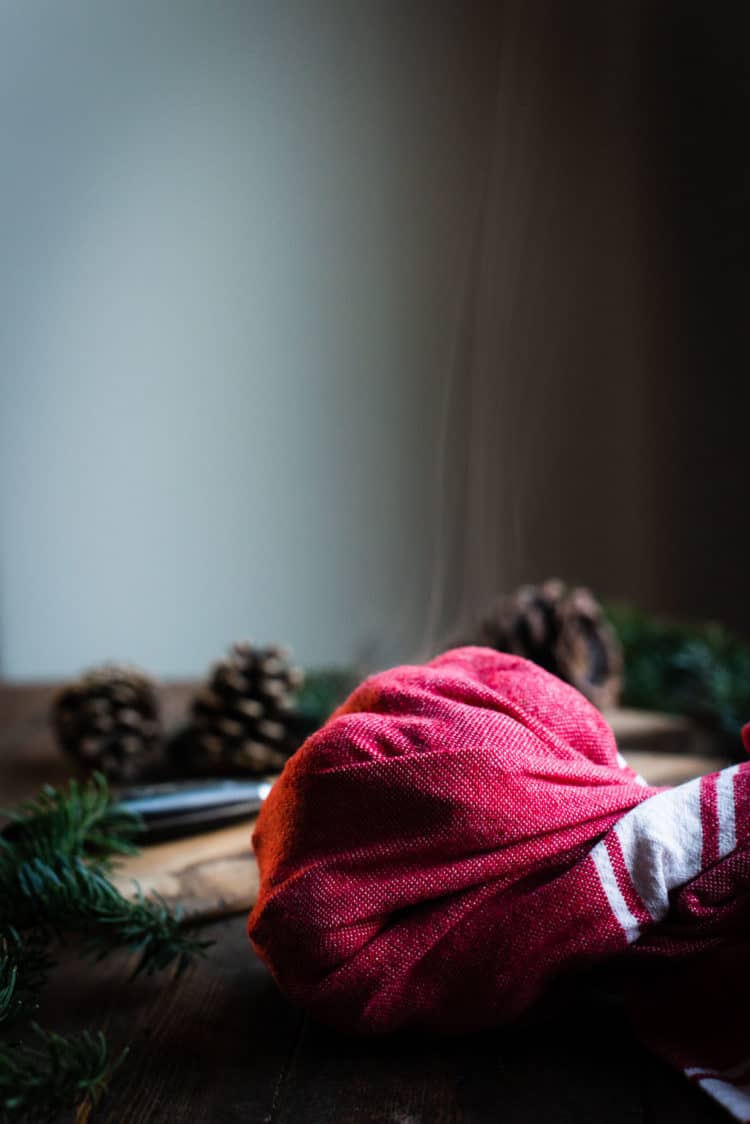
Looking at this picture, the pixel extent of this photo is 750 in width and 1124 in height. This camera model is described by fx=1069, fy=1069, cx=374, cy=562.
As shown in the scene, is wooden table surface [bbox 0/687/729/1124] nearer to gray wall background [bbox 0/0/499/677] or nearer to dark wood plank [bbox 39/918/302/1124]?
dark wood plank [bbox 39/918/302/1124]

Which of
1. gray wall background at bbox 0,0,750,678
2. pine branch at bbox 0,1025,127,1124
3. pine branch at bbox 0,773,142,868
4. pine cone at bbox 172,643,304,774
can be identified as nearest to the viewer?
pine branch at bbox 0,1025,127,1124

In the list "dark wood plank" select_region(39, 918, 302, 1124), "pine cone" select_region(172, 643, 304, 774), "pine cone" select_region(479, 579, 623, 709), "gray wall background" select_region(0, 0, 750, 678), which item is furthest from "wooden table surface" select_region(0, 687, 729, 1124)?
"gray wall background" select_region(0, 0, 750, 678)

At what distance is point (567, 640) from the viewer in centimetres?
92

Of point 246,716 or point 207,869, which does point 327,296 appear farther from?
point 207,869

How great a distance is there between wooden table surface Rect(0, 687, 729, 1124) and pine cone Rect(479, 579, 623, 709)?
0.51m

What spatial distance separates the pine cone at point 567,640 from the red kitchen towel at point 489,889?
52cm

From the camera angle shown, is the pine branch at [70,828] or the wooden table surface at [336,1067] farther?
the pine branch at [70,828]

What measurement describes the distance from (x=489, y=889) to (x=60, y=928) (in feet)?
0.67

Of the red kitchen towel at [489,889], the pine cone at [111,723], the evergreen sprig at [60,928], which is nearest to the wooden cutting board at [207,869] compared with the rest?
the evergreen sprig at [60,928]

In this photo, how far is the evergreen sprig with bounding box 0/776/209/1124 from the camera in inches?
12.9

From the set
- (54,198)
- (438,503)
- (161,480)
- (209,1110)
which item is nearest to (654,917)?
(209,1110)

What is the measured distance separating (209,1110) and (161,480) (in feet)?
4.31

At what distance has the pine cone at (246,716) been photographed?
0.85 metres

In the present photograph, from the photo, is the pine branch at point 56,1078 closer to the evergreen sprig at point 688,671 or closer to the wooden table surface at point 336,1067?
the wooden table surface at point 336,1067
